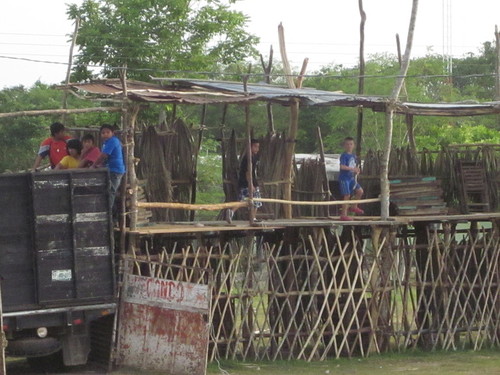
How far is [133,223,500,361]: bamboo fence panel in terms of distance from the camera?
52.0 ft

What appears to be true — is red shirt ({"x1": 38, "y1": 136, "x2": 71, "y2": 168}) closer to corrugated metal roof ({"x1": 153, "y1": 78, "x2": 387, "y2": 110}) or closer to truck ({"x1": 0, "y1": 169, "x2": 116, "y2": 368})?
truck ({"x1": 0, "y1": 169, "x2": 116, "y2": 368})

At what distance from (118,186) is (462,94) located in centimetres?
3321

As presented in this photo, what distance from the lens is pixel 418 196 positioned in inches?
704

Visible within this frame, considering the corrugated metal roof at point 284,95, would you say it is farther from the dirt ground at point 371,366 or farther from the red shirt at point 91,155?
the dirt ground at point 371,366

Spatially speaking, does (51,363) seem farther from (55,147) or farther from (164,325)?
(55,147)

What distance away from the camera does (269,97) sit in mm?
15250

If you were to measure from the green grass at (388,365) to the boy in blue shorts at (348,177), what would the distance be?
91.8 inches

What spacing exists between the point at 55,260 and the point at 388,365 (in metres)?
6.19

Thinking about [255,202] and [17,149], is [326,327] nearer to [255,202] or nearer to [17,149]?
[255,202]

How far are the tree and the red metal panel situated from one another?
9.76 metres

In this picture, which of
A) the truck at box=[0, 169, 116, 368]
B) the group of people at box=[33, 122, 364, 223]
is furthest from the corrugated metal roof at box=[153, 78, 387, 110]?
the truck at box=[0, 169, 116, 368]

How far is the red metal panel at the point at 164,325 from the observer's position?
13828 mm

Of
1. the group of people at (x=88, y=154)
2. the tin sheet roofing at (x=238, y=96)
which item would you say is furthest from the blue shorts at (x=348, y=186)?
the group of people at (x=88, y=154)

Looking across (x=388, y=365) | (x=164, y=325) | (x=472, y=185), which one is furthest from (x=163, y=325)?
(x=472, y=185)
